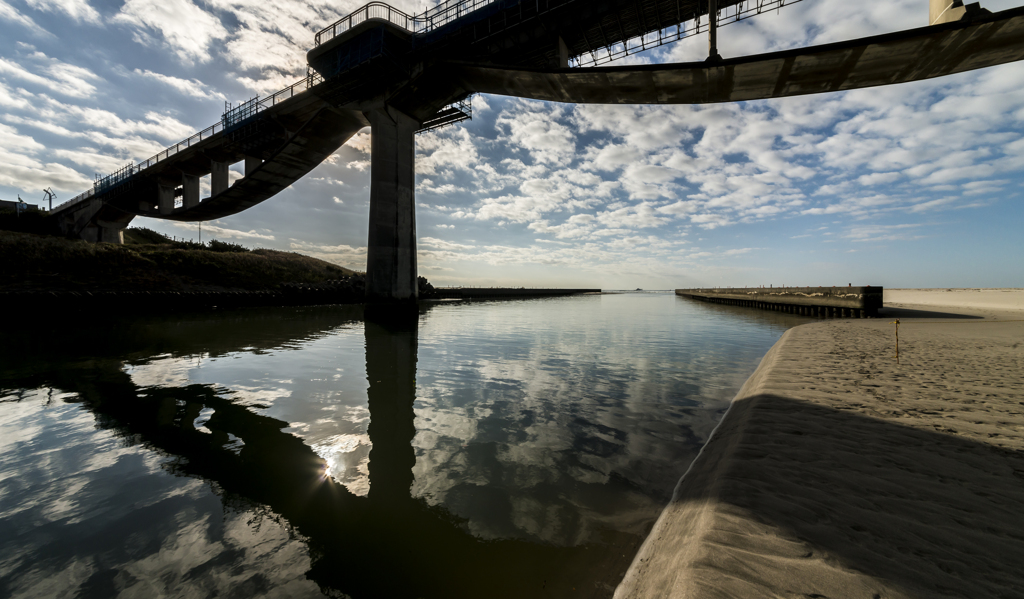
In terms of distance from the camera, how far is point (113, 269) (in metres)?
32.3

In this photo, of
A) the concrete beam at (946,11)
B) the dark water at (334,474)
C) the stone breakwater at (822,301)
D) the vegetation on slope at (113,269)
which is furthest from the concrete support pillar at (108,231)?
the stone breakwater at (822,301)

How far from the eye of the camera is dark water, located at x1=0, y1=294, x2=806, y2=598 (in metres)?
Answer: 3.08

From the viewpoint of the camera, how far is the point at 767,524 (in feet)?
10.0

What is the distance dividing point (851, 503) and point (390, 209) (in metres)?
28.6

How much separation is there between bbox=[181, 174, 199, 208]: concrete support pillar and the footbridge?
0.14 meters

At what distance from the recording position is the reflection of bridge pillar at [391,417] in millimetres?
4590

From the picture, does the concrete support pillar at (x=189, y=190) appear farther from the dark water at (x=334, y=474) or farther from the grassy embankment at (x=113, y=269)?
the dark water at (x=334, y=474)

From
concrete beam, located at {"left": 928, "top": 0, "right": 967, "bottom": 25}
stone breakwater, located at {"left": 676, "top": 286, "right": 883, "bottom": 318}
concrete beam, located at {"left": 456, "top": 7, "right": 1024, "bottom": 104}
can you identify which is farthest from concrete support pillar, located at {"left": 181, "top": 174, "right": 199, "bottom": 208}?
stone breakwater, located at {"left": 676, "top": 286, "right": 883, "bottom": 318}

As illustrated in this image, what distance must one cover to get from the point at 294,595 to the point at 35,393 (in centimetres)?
1001

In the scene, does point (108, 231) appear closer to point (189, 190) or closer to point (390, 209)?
point (189, 190)

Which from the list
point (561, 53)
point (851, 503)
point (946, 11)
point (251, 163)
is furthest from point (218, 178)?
point (946, 11)

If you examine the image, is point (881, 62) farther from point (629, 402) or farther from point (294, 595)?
point (294, 595)

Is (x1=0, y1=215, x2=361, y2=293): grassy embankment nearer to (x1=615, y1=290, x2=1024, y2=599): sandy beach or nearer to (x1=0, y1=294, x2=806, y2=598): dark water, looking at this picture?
(x1=0, y1=294, x2=806, y2=598): dark water

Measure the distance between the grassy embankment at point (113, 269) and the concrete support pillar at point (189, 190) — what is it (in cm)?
670
